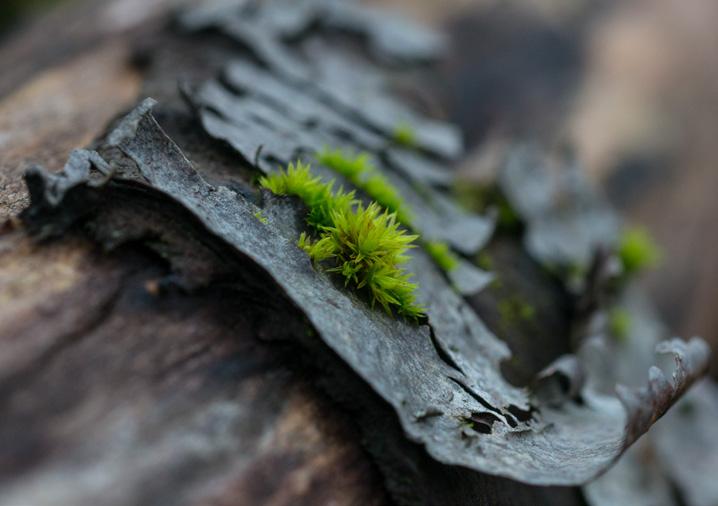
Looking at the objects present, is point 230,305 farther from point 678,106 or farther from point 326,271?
point 678,106

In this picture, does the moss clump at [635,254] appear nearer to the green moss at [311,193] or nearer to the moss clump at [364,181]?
the moss clump at [364,181]

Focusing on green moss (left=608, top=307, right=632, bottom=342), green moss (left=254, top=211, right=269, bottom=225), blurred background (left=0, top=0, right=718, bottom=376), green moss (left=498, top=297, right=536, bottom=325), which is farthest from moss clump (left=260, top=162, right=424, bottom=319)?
blurred background (left=0, top=0, right=718, bottom=376)

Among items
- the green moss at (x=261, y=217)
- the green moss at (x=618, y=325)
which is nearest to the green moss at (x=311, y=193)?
Answer: the green moss at (x=261, y=217)

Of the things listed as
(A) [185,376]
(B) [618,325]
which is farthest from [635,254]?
(A) [185,376]

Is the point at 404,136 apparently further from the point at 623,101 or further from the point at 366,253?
the point at 623,101

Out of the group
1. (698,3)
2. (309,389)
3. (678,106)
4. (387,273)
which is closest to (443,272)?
(387,273)

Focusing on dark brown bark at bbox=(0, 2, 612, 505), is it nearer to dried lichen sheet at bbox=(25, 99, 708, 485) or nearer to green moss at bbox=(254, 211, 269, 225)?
dried lichen sheet at bbox=(25, 99, 708, 485)
